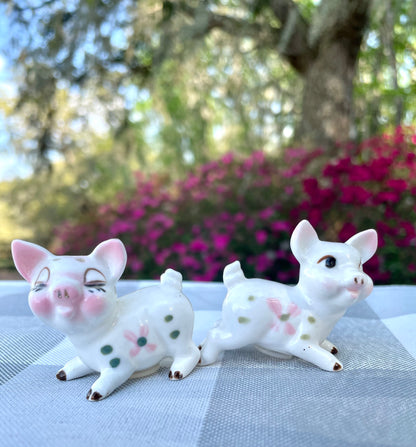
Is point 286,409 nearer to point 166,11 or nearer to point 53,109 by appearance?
point 166,11

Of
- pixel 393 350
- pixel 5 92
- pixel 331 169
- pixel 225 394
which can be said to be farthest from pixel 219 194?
pixel 5 92

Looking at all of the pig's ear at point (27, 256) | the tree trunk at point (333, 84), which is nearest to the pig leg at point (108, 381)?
the pig's ear at point (27, 256)

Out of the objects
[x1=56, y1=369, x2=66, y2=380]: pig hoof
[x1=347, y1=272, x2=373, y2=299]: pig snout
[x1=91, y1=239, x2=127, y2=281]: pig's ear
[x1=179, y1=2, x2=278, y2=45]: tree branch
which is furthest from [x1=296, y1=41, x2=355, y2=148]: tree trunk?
[x1=56, y1=369, x2=66, y2=380]: pig hoof

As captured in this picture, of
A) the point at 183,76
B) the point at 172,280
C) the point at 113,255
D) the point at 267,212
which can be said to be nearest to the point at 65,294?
the point at 113,255

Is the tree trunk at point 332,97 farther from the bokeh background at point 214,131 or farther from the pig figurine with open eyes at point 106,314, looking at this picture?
the pig figurine with open eyes at point 106,314

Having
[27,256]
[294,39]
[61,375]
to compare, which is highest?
[294,39]

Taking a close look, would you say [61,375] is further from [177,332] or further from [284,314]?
[284,314]
